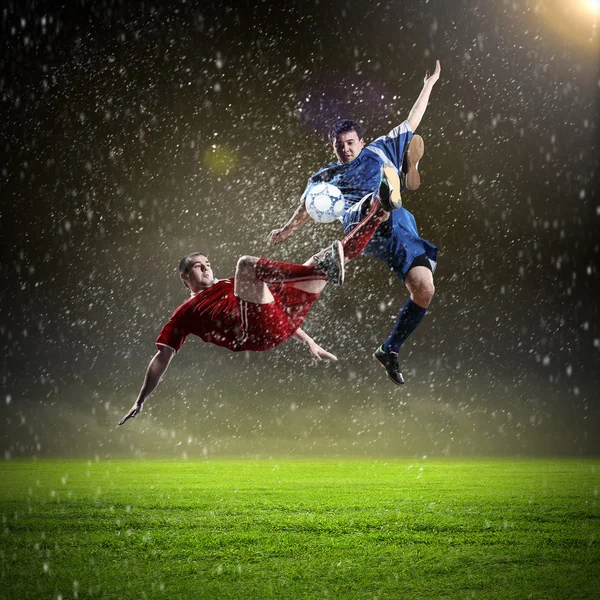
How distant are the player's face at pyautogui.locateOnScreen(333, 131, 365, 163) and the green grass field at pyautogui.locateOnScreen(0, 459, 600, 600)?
4.26m

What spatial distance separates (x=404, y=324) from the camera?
220 inches

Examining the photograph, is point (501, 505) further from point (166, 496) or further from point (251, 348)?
point (251, 348)

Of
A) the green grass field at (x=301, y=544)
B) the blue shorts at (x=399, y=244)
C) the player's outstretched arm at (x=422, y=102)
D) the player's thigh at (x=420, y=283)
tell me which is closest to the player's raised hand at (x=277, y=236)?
the blue shorts at (x=399, y=244)

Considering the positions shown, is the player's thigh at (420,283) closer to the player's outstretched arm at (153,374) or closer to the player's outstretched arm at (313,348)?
the player's outstretched arm at (313,348)

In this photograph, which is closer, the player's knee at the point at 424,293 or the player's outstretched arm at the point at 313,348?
the player's knee at the point at 424,293

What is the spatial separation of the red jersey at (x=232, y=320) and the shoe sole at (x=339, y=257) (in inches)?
25.4

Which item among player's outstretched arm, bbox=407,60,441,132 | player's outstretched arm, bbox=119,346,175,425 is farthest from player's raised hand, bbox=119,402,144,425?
player's outstretched arm, bbox=407,60,441,132

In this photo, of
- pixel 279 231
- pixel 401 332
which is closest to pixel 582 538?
pixel 401 332

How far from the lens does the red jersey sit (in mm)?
5230

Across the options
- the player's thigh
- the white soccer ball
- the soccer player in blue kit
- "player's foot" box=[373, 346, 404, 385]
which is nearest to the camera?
the white soccer ball

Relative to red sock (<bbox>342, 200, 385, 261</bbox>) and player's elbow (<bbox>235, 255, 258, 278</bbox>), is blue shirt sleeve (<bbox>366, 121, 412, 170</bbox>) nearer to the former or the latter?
red sock (<bbox>342, 200, 385, 261</bbox>)

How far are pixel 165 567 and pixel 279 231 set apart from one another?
442 cm

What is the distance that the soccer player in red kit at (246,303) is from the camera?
4.85m

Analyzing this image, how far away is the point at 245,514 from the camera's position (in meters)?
11.3
